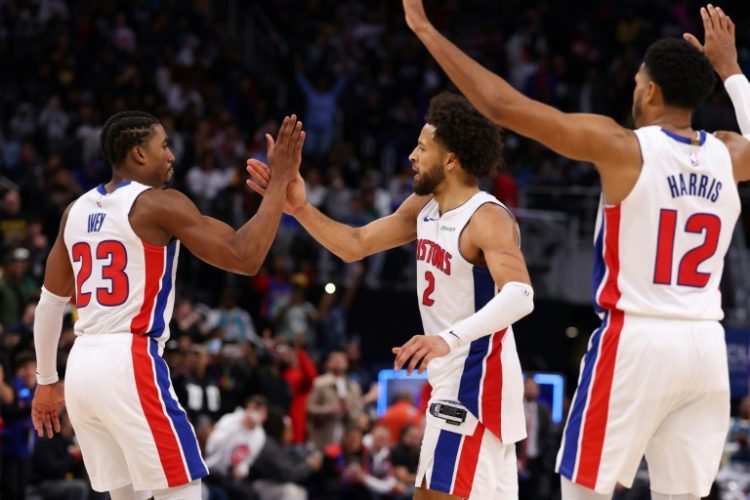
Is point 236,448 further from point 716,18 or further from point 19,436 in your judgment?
point 716,18

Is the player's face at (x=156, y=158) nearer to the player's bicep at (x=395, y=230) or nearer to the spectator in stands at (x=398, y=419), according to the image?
the player's bicep at (x=395, y=230)

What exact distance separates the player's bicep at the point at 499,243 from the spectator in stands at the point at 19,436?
21.9 feet

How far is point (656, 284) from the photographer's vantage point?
5094 millimetres

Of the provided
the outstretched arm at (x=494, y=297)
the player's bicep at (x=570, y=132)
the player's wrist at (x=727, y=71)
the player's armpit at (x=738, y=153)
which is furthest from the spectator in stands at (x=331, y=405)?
the player's bicep at (x=570, y=132)

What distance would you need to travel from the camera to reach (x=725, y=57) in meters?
5.85

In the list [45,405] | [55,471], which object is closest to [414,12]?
[45,405]

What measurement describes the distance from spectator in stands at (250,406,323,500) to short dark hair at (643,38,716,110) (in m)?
9.03

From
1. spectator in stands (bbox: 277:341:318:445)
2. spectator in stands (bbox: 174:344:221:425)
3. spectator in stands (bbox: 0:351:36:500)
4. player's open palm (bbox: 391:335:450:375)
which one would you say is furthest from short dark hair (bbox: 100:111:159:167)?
spectator in stands (bbox: 277:341:318:445)

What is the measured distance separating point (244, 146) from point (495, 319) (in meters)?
14.5

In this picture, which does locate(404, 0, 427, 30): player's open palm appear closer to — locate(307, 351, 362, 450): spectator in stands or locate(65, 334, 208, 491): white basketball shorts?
locate(65, 334, 208, 491): white basketball shorts

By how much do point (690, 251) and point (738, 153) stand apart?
0.55 meters

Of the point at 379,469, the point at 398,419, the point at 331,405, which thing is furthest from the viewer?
the point at 398,419

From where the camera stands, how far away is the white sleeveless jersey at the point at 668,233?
16.7 ft

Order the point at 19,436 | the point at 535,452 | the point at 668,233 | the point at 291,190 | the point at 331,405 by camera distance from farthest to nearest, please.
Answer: the point at 535,452 → the point at 331,405 → the point at 19,436 → the point at 291,190 → the point at 668,233
